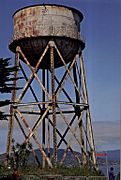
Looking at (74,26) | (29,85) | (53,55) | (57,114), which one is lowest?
(57,114)

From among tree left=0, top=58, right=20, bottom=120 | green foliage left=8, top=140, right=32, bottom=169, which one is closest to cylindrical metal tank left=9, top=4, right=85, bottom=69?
green foliage left=8, top=140, right=32, bottom=169

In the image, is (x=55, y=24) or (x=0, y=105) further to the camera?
(x=55, y=24)

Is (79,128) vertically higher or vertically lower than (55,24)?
lower

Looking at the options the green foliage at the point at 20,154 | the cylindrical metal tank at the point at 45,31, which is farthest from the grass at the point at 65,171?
the cylindrical metal tank at the point at 45,31

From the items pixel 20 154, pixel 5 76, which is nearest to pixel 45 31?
pixel 20 154

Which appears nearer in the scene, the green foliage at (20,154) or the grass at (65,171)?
the grass at (65,171)

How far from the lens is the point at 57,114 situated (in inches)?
1457

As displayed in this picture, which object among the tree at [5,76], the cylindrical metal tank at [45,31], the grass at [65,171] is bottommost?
the grass at [65,171]

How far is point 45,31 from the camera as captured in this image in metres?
36.2

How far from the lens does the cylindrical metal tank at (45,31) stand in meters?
36.2

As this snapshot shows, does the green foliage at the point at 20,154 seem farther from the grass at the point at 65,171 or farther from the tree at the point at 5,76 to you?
the tree at the point at 5,76

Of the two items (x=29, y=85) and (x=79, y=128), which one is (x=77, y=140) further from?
(x=29, y=85)

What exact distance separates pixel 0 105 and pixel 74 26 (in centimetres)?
1843

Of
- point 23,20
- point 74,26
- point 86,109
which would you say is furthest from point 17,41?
point 86,109
